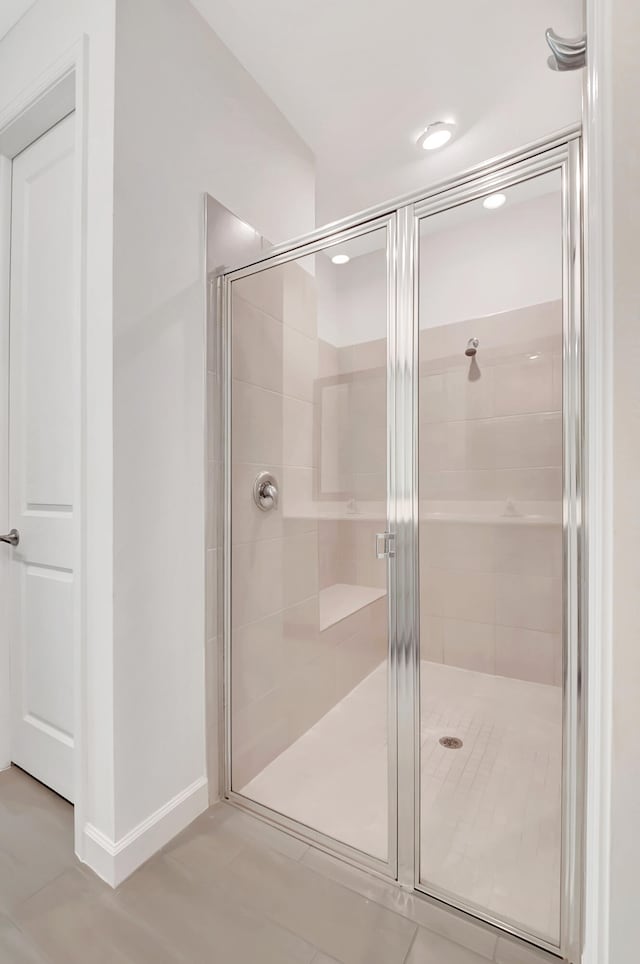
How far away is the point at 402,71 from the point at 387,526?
5.49ft

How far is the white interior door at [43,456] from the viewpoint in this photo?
145cm

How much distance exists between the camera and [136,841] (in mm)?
1201

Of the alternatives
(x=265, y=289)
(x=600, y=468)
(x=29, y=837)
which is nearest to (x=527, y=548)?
(x=600, y=468)

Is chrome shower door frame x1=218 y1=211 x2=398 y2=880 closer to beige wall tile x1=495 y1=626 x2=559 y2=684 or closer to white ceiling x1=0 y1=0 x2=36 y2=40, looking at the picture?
beige wall tile x1=495 y1=626 x2=559 y2=684

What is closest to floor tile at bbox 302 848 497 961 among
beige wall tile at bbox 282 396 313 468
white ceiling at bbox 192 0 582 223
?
beige wall tile at bbox 282 396 313 468

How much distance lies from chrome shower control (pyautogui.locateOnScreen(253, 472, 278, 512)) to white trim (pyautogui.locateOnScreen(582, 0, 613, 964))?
1185 mm

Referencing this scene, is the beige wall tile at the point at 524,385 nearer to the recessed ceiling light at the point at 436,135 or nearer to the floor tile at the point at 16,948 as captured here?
the recessed ceiling light at the point at 436,135

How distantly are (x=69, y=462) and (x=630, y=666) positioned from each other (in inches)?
60.7

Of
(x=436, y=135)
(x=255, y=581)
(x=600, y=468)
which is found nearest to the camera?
(x=600, y=468)

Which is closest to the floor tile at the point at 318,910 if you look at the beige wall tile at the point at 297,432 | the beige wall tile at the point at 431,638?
the beige wall tile at the point at 431,638

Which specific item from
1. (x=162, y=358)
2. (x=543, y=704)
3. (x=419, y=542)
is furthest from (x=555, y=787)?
(x=162, y=358)

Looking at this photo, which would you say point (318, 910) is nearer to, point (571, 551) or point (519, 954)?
point (519, 954)

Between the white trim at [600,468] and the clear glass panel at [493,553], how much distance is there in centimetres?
65

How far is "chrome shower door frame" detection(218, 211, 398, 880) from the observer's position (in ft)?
3.98
